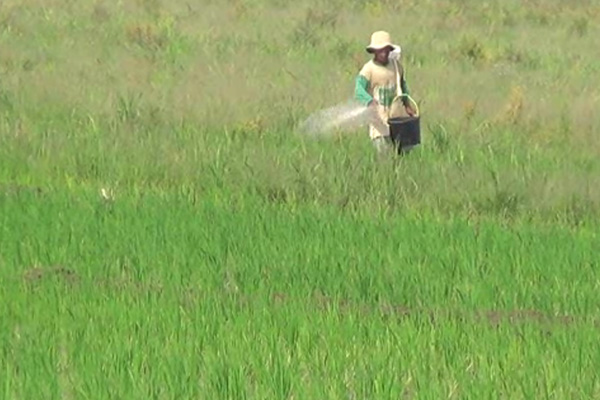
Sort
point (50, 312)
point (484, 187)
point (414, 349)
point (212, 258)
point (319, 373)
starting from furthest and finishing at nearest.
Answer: point (484, 187) → point (212, 258) → point (50, 312) → point (414, 349) → point (319, 373)

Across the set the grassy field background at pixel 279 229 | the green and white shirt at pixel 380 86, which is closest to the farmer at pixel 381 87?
the green and white shirt at pixel 380 86

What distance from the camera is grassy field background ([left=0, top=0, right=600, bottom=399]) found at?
5.08 meters

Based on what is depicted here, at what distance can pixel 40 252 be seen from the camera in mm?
7328

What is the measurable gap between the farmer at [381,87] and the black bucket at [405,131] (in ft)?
0.87

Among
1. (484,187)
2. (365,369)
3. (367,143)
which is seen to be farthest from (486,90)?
(365,369)

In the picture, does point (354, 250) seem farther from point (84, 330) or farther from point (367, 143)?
point (367, 143)

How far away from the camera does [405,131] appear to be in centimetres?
1060

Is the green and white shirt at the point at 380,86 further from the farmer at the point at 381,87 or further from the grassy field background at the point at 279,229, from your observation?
the grassy field background at the point at 279,229

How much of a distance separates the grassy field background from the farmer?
403 millimetres

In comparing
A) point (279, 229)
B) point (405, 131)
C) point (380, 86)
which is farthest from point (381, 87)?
point (279, 229)

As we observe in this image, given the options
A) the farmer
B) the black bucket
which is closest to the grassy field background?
the black bucket

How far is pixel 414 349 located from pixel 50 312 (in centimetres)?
185

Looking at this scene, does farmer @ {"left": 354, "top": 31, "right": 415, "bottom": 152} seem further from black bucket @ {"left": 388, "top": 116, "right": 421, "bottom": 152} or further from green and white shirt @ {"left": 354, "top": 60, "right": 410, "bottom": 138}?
black bucket @ {"left": 388, "top": 116, "right": 421, "bottom": 152}

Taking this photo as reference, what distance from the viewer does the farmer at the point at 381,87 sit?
10.9 m
